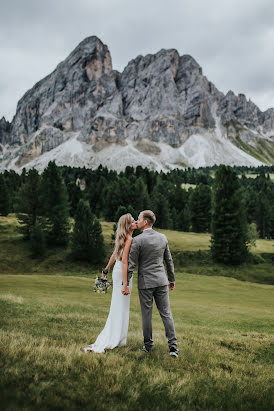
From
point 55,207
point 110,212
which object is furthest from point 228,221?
point 110,212

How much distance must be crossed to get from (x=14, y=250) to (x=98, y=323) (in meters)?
53.5

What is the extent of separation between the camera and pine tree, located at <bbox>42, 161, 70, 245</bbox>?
64188 millimetres

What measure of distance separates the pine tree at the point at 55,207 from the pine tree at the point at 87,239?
7.67 m

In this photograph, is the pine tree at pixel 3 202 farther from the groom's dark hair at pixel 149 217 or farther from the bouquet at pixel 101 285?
the groom's dark hair at pixel 149 217

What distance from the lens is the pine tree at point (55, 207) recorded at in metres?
Result: 64.2

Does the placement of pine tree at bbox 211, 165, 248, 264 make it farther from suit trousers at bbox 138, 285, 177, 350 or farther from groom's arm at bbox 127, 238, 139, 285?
groom's arm at bbox 127, 238, 139, 285

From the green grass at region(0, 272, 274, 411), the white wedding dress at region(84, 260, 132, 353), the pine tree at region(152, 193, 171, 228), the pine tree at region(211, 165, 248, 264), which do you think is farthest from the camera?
A: the pine tree at region(152, 193, 171, 228)

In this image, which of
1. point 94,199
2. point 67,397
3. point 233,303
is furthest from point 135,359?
point 94,199

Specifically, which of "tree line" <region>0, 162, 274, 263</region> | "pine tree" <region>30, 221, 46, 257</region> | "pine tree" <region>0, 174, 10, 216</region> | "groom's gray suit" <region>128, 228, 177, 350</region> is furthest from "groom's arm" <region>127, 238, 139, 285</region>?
"pine tree" <region>0, 174, 10, 216</region>

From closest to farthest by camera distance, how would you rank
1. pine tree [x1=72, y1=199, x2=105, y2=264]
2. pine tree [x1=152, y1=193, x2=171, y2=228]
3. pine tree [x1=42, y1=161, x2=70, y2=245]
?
pine tree [x1=72, y1=199, x2=105, y2=264] → pine tree [x1=42, y1=161, x2=70, y2=245] → pine tree [x1=152, y1=193, x2=171, y2=228]

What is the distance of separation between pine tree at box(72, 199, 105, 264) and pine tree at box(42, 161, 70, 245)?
767 cm

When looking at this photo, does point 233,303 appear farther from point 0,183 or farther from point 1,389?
point 0,183

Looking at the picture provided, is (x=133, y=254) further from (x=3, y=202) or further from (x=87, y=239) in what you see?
(x=3, y=202)

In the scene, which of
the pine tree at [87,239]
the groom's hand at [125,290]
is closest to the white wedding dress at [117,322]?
the groom's hand at [125,290]
